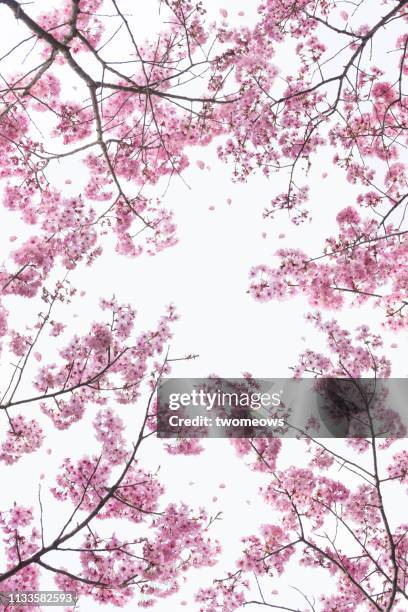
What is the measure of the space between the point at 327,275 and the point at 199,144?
3.11m

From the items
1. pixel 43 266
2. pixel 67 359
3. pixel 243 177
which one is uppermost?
pixel 243 177

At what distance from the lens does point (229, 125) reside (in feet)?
23.7

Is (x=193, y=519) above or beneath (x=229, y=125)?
beneath

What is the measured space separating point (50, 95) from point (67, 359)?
452cm

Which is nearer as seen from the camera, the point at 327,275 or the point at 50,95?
the point at 327,275

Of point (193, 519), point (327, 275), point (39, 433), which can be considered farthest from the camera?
point (327, 275)

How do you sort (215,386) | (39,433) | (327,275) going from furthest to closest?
(215,386) < (327,275) < (39,433)

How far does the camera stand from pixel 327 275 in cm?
750

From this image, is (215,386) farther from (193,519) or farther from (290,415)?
(193,519)

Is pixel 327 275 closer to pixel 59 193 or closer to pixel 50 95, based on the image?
pixel 59 193

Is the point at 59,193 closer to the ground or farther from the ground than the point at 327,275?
farther from the ground

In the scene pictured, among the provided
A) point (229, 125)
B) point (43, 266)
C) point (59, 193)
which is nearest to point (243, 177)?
point (229, 125)

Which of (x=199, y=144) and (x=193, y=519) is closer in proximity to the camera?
(x=193, y=519)

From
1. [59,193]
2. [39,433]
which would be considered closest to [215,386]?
[39,433]
